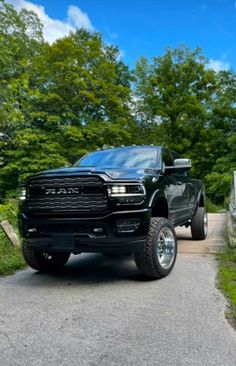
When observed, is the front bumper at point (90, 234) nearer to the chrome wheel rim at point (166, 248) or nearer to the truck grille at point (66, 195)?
the truck grille at point (66, 195)

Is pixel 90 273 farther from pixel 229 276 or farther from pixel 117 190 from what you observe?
pixel 229 276

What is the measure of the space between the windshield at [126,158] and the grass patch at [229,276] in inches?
70.7

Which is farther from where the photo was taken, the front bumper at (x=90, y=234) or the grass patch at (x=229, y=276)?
the front bumper at (x=90, y=234)

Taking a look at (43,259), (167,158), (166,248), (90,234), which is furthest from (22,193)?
(167,158)

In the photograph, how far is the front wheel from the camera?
16.1 feet

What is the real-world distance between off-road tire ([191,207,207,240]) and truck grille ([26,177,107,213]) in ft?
13.3

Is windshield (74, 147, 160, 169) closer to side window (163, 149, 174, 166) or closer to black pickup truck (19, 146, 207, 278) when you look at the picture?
side window (163, 149, 174, 166)

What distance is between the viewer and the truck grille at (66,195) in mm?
4770

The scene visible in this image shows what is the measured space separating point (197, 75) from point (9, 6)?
24.4 metres

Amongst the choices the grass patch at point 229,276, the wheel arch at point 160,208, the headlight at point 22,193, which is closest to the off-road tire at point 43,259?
the headlight at point 22,193

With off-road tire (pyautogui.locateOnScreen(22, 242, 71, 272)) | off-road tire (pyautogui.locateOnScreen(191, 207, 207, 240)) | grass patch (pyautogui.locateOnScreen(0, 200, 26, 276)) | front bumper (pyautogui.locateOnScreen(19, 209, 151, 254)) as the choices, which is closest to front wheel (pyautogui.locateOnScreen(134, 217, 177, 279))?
front bumper (pyautogui.locateOnScreen(19, 209, 151, 254))

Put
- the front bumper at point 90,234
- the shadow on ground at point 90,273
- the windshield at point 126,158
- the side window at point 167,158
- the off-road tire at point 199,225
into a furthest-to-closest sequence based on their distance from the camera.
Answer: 1. the off-road tire at point 199,225
2. the side window at point 167,158
3. the windshield at point 126,158
4. the shadow on ground at point 90,273
5. the front bumper at point 90,234

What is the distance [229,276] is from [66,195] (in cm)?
240

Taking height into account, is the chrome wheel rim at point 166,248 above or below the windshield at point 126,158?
below
